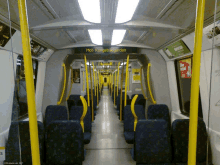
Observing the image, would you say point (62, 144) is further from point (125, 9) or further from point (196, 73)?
point (125, 9)

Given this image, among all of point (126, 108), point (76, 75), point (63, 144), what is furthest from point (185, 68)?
point (76, 75)

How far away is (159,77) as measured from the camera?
11.9 feet

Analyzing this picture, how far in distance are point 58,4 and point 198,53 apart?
1644 millimetres

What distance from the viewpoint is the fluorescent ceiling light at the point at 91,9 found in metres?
1.39

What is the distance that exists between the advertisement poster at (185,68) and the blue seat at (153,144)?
1.83m

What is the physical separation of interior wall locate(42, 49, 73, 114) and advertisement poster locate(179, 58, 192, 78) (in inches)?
112

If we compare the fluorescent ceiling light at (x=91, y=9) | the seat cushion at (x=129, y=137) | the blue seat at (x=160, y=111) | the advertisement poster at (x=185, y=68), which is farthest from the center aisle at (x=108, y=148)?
the fluorescent ceiling light at (x=91, y=9)

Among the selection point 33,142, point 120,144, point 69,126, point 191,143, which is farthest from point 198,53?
point 120,144

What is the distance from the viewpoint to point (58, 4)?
1.64 metres

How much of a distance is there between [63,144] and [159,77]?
289 cm

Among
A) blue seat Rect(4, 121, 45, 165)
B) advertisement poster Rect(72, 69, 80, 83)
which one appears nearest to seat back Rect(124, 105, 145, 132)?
blue seat Rect(4, 121, 45, 165)

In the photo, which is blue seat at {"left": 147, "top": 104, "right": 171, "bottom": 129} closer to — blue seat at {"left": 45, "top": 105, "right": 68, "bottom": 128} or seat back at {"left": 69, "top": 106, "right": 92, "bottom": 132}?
seat back at {"left": 69, "top": 106, "right": 92, "bottom": 132}

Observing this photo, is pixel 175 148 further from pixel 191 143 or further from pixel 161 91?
pixel 161 91

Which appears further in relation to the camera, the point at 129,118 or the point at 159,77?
the point at 159,77
